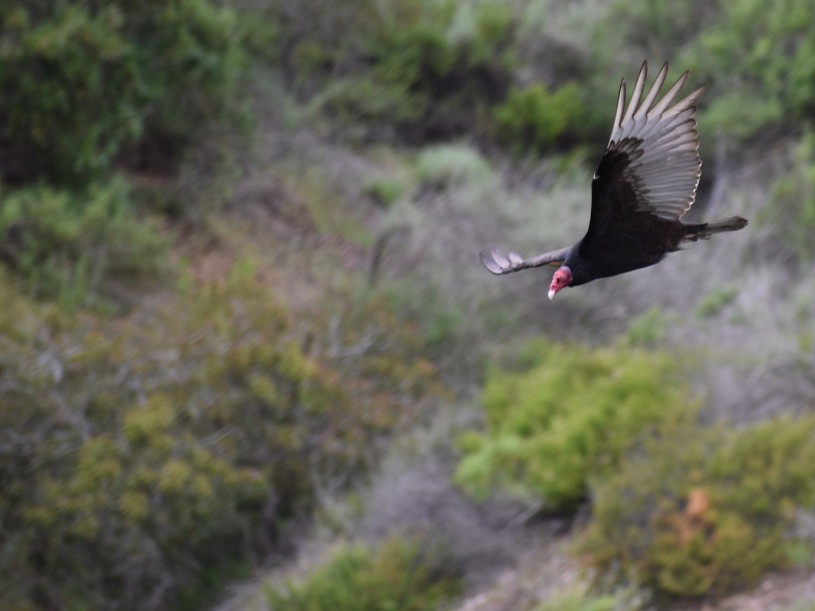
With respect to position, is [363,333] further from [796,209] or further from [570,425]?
[796,209]

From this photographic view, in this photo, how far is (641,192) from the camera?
364 centimetres

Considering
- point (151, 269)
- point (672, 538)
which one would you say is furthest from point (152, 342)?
point (672, 538)

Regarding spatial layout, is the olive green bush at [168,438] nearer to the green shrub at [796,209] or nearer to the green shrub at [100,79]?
the green shrub at [100,79]

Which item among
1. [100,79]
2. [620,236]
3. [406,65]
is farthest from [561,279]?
[406,65]

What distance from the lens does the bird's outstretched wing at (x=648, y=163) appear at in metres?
3.55

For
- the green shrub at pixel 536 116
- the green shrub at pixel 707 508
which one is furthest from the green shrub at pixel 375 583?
the green shrub at pixel 536 116

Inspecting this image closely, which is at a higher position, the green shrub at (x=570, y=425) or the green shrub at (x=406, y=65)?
the green shrub at (x=406, y=65)

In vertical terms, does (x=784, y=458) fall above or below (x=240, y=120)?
below

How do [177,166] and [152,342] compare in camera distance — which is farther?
[177,166]

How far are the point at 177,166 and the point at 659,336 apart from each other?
16.8 feet

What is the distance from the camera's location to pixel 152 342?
320 inches

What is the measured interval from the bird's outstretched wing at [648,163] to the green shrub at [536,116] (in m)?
11.2

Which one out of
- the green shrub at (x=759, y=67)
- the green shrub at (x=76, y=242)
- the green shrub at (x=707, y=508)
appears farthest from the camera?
the green shrub at (x=759, y=67)

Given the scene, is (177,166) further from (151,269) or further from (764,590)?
(764,590)
